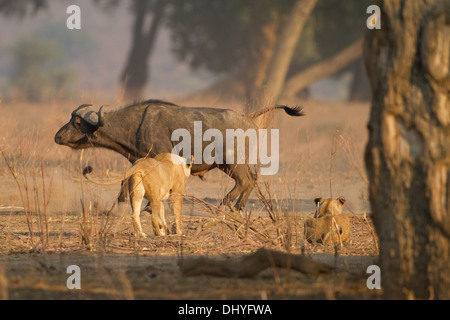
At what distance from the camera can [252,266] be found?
466cm

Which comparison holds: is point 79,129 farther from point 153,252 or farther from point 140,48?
point 140,48

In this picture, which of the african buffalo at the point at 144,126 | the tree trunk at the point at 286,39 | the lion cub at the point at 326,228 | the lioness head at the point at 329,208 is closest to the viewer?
the lion cub at the point at 326,228

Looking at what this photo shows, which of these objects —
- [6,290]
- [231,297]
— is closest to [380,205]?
[231,297]

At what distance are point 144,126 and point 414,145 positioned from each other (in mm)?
5221

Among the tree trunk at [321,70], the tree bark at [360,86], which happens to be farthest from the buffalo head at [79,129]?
the tree bark at [360,86]

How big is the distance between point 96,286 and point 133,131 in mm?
4675

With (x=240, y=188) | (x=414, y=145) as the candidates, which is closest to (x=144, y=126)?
(x=240, y=188)

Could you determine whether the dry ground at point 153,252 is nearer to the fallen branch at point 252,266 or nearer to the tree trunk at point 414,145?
the fallen branch at point 252,266

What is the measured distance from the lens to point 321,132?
19.3 metres

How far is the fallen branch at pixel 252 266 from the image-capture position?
4672 mm

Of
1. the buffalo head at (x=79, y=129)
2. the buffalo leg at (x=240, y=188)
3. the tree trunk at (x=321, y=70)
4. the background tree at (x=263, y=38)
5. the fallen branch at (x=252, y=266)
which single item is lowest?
the fallen branch at (x=252, y=266)

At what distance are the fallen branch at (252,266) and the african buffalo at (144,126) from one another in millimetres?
4133

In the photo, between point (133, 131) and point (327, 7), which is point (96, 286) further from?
point (327, 7)

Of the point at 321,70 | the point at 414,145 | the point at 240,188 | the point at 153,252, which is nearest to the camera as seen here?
the point at 414,145
